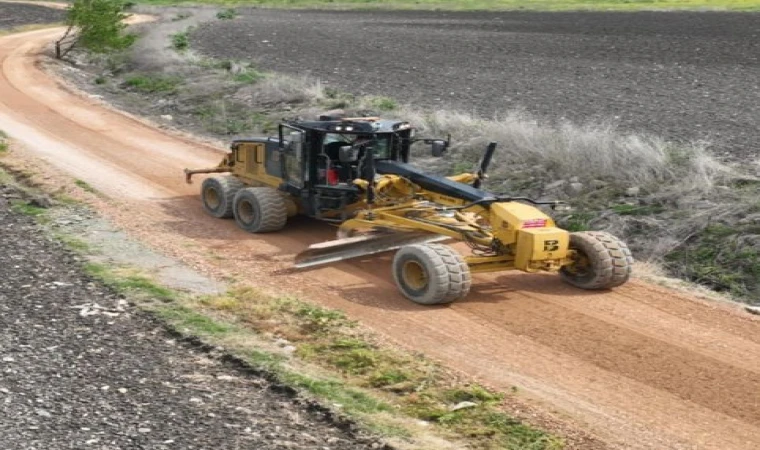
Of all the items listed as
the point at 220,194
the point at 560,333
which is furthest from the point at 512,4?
the point at 560,333

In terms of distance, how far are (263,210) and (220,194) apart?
4.86 feet

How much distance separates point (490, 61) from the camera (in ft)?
121

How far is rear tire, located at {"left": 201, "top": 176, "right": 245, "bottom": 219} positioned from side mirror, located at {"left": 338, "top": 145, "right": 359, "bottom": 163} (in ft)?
8.75

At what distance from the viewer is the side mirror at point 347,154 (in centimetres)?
1385

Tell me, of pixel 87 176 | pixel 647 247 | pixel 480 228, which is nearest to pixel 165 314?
pixel 480 228

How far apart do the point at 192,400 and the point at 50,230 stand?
6.93 metres

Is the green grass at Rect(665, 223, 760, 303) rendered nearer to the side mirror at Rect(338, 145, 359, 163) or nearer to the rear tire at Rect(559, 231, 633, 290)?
the rear tire at Rect(559, 231, 633, 290)

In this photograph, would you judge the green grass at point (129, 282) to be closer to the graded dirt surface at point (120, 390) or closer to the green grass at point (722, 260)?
the graded dirt surface at point (120, 390)

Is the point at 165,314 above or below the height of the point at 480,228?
below

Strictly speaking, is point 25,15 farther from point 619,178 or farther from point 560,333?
point 560,333

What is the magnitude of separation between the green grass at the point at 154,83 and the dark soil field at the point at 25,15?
24990 mm

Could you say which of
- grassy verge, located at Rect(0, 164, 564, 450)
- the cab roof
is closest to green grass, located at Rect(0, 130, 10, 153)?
grassy verge, located at Rect(0, 164, 564, 450)

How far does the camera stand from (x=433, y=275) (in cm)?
1183

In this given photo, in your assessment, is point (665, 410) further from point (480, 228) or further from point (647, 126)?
point (647, 126)
